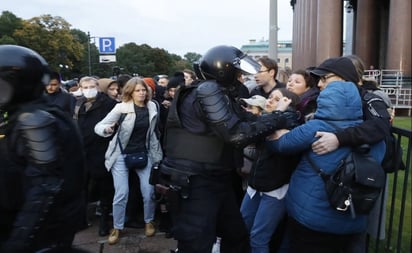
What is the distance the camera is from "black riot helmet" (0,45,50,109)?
1884mm

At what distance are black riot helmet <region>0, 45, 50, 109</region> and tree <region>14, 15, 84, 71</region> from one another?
6134cm

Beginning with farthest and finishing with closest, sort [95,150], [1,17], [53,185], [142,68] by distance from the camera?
1. [142,68]
2. [1,17]
3. [95,150]
4. [53,185]

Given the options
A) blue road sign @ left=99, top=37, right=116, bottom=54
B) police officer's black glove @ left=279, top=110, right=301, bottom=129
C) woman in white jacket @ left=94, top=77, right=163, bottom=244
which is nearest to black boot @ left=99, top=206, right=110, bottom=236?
woman in white jacket @ left=94, top=77, right=163, bottom=244

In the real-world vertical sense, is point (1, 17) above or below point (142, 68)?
above

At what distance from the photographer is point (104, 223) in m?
4.84

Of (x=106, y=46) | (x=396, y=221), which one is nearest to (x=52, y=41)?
(x=106, y=46)

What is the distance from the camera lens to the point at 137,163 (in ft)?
15.1

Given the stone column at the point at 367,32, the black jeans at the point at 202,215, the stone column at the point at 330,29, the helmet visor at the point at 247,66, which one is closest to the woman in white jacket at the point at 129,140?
the black jeans at the point at 202,215

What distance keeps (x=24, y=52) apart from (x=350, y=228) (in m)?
2.15

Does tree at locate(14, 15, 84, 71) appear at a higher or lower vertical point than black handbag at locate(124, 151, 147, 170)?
higher

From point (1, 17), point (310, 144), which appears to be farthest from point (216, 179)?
point (1, 17)

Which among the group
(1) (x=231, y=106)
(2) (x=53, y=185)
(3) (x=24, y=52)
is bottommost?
(2) (x=53, y=185)

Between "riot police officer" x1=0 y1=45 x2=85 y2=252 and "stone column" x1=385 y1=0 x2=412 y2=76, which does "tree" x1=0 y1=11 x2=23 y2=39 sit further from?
"riot police officer" x1=0 y1=45 x2=85 y2=252

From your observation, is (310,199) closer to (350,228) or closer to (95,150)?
(350,228)
